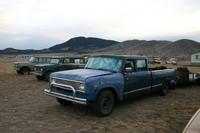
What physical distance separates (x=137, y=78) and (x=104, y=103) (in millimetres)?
2006

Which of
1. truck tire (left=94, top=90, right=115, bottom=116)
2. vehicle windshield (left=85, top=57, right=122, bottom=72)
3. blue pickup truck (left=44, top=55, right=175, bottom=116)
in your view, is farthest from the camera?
vehicle windshield (left=85, top=57, right=122, bottom=72)

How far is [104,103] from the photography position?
8.09 m

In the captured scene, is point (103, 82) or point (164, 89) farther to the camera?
point (164, 89)

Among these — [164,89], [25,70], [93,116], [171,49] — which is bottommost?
[93,116]

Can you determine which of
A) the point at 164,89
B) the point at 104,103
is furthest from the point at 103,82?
the point at 164,89

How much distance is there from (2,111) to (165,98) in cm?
651

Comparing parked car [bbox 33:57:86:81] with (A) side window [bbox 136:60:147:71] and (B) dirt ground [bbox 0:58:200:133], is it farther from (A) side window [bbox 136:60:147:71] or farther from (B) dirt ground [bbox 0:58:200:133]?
(A) side window [bbox 136:60:147:71]

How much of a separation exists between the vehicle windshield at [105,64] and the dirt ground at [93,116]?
1.44 metres

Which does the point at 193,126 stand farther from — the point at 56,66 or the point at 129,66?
the point at 56,66

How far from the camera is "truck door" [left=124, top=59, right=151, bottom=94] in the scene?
906 centimetres

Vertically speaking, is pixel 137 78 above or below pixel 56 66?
below

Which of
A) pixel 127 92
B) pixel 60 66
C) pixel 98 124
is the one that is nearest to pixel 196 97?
pixel 127 92

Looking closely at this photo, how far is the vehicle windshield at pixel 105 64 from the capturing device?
8851 millimetres

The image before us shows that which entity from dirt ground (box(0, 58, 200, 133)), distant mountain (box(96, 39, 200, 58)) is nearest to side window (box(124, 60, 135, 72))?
dirt ground (box(0, 58, 200, 133))
